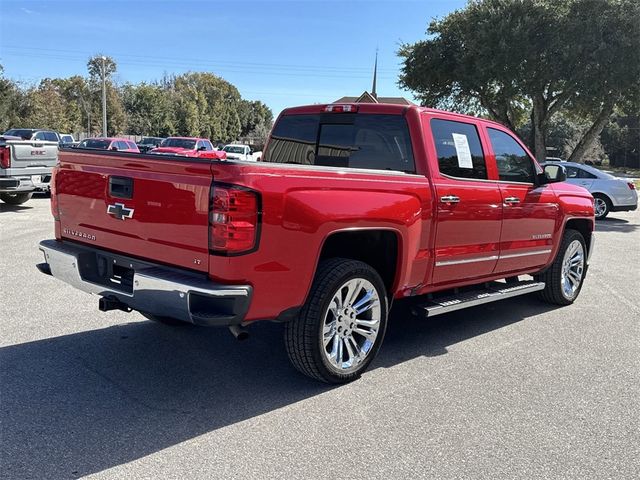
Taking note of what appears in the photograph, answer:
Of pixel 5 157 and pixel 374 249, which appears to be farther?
pixel 5 157

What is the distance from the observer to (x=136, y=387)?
3.96 metres

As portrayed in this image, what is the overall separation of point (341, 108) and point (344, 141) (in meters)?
0.30

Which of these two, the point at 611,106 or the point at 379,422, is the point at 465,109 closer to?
the point at 611,106

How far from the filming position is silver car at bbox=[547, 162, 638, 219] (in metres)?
16.8

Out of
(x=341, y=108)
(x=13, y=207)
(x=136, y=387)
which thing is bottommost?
(x=13, y=207)

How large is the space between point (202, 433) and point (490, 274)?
10.7 ft

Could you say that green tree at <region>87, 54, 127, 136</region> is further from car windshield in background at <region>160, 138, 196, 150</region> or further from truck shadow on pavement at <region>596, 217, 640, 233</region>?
truck shadow on pavement at <region>596, 217, 640, 233</region>

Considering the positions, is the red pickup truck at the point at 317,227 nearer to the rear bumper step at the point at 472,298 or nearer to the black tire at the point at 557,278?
the rear bumper step at the point at 472,298

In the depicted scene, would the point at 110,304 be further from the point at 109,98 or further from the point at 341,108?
the point at 109,98

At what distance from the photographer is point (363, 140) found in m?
4.93

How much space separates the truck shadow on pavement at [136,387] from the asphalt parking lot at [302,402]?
0.01 meters

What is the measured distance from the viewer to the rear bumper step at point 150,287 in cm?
331

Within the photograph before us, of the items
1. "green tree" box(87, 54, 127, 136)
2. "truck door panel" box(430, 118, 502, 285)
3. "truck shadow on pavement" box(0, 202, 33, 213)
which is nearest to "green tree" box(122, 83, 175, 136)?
"green tree" box(87, 54, 127, 136)

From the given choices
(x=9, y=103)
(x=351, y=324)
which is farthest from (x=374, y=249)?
(x=9, y=103)
